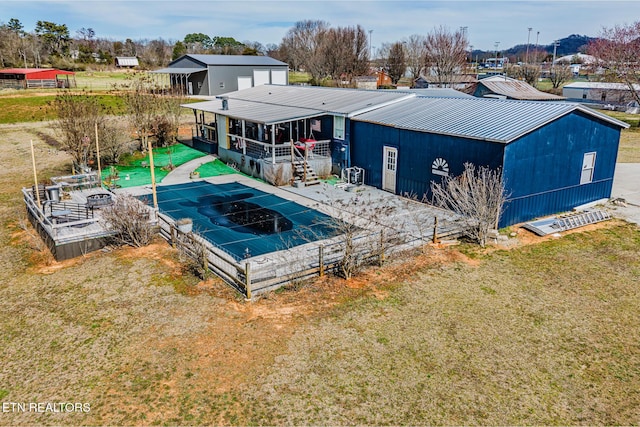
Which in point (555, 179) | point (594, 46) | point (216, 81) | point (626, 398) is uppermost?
point (594, 46)

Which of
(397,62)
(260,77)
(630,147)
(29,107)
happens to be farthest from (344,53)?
(630,147)

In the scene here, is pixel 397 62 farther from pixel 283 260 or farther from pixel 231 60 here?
pixel 283 260

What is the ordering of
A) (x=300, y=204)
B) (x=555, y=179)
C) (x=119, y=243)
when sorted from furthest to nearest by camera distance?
(x=300, y=204)
(x=555, y=179)
(x=119, y=243)

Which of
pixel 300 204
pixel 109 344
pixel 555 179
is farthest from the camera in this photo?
pixel 300 204

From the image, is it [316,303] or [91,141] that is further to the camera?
[91,141]

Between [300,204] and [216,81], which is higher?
[216,81]

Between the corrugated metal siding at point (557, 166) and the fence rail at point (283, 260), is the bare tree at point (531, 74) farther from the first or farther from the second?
the fence rail at point (283, 260)

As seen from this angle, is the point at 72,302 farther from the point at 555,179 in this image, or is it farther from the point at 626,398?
the point at 555,179

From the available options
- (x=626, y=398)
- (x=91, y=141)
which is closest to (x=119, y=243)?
(x=91, y=141)

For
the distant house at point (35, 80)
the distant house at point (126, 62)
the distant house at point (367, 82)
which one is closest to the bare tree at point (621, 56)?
the distant house at point (367, 82)
